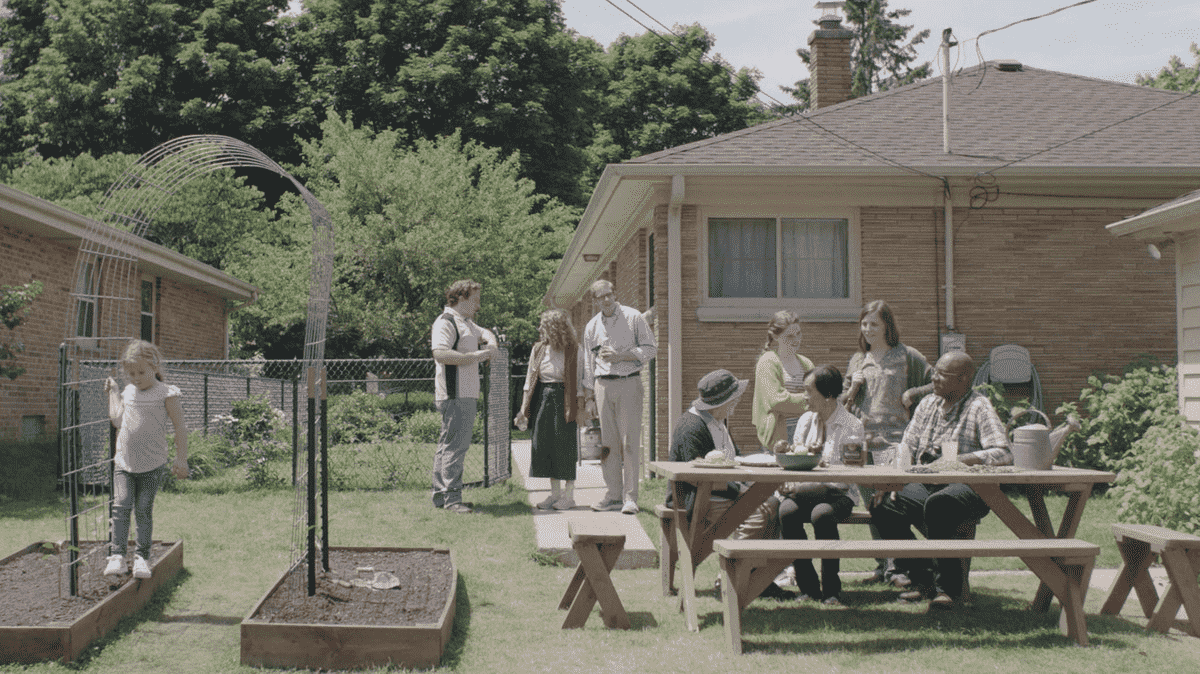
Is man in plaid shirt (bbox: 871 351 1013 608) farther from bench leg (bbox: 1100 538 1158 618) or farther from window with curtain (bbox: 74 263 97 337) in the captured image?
window with curtain (bbox: 74 263 97 337)

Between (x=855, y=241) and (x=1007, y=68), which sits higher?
(x=1007, y=68)

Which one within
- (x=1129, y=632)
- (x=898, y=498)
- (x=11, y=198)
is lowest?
(x=1129, y=632)

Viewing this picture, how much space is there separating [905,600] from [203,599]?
3.95m

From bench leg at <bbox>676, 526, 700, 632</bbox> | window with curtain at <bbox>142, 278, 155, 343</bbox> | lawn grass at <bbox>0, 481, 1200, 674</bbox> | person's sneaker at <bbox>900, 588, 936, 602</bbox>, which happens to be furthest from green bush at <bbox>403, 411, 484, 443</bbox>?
person's sneaker at <bbox>900, 588, 936, 602</bbox>

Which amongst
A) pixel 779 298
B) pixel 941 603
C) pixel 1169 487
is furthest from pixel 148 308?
pixel 1169 487

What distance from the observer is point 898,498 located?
5367 mm

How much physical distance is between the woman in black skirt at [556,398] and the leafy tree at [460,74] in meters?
22.5

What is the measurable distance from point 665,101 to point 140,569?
32905 millimetres

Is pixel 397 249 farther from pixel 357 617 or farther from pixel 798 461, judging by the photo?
pixel 798 461

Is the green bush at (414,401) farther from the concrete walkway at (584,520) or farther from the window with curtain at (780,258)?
the window with curtain at (780,258)

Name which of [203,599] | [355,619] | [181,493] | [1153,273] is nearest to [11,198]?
[181,493]

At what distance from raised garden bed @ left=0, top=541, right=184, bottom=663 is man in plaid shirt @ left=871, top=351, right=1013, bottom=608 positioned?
13.3ft

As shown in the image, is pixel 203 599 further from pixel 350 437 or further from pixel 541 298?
pixel 541 298

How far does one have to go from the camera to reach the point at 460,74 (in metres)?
29.4
